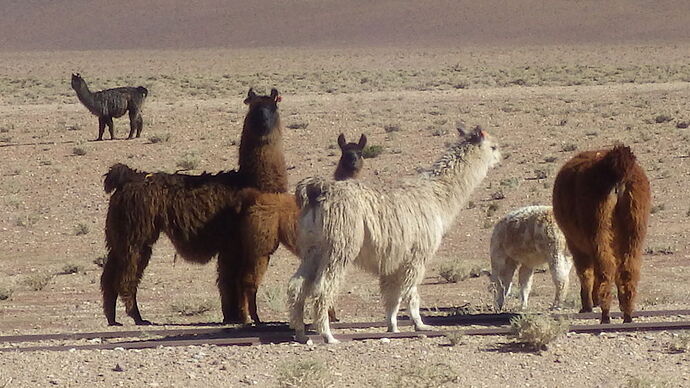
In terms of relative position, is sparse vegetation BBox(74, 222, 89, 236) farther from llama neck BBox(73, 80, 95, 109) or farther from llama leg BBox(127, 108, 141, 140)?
llama neck BBox(73, 80, 95, 109)

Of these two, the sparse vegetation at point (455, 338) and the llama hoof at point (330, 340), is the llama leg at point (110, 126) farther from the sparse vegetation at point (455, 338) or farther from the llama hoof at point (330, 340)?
the sparse vegetation at point (455, 338)

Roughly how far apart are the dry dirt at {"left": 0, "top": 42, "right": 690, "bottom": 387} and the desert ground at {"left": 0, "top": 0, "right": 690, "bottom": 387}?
0.04 m

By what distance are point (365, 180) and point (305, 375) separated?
8.95 feet

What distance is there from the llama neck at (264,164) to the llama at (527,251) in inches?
111

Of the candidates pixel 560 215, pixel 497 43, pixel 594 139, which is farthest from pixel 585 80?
pixel 497 43

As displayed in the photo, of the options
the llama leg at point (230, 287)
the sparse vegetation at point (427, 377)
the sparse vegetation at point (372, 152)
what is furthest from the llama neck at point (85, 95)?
the sparse vegetation at point (427, 377)

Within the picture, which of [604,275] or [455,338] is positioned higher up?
[604,275]

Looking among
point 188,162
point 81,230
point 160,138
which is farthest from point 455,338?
point 160,138

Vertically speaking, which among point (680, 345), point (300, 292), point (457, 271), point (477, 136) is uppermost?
point (477, 136)

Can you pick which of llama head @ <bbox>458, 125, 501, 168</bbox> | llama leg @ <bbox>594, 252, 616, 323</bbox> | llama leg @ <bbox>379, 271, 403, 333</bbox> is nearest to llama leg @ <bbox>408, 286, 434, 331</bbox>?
llama leg @ <bbox>379, 271, 403, 333</bbox>

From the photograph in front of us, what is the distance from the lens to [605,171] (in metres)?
10.5

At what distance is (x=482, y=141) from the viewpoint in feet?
35.4

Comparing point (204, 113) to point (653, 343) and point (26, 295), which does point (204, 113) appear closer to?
point (26, 295)

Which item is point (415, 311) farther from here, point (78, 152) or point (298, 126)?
point (298, 126)
